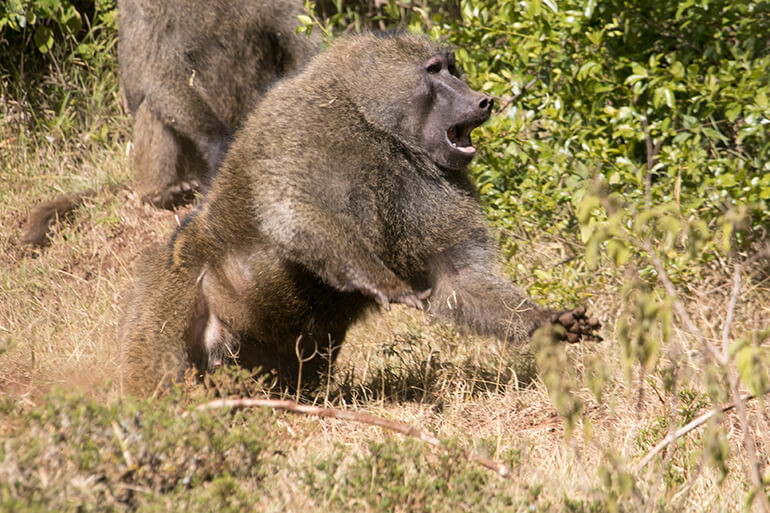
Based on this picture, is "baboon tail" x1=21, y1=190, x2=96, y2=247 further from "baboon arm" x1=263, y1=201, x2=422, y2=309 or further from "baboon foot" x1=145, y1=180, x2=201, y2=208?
"baboon arm" x1=263, y1=201, x2=422, y2=309

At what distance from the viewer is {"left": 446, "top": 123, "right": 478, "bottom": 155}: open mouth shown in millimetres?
3623

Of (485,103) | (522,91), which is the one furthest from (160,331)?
(522,91)

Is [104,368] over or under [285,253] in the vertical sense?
under

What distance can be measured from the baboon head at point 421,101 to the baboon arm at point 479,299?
Result: 0.37 meters

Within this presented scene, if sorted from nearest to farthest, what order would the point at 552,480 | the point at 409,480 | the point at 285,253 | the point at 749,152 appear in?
the point at 409,480
the point at 552,480
the point at 285,253
the point at 749,152

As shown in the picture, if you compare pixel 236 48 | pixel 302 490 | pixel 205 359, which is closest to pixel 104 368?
pixel 205 359

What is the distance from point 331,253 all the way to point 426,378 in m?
0.86

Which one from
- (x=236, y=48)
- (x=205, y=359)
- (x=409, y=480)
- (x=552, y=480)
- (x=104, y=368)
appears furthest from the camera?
(x=236, y=48)

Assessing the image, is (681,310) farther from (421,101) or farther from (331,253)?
(421,101)

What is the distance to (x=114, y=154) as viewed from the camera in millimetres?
6418

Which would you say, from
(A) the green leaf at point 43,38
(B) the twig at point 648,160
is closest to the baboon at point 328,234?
(B) the twig at point 648,160

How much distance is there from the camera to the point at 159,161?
5727 mm

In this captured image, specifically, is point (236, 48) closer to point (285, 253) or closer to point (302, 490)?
→ point (285, 253)

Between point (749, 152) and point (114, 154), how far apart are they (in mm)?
3908
